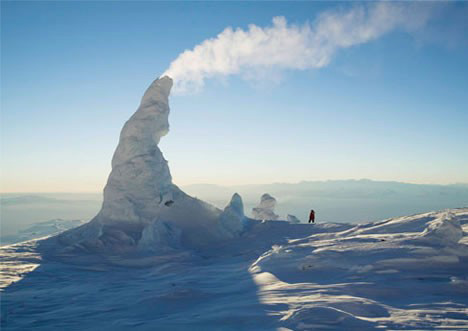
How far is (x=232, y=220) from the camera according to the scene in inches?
1292

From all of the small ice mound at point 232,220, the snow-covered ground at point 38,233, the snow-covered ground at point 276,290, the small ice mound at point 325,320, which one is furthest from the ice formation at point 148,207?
the snow-covered ground at point 38,233

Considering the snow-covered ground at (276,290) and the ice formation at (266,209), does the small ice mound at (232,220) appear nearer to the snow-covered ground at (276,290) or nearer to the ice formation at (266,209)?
the snow-covered ground at (276,290)

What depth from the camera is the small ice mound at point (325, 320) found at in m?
8.59

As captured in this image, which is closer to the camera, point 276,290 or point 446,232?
point 276,290

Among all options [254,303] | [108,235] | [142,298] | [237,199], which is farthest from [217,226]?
[254,303]

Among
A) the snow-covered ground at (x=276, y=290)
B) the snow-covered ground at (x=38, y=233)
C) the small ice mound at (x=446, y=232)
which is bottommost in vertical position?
the snow-covered ground at (x=38, y=233)

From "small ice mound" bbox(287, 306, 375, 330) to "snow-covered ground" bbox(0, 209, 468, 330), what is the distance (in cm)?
3

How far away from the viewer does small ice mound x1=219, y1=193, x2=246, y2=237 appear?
32.0 metres

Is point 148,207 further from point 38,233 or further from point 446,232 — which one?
point 38,233

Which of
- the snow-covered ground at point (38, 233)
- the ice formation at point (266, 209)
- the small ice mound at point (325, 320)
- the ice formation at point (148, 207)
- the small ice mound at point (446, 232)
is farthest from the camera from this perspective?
the snow-covered ground at point (38, 233)

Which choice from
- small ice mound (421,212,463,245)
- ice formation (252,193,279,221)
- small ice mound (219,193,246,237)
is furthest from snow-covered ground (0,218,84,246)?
small ice mound (421,212,463,245)

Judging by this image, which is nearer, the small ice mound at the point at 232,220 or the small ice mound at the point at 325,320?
the small ice mound at the point at 325,320

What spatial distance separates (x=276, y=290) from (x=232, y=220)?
20.0 m

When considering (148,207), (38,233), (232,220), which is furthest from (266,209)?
(38,233)
